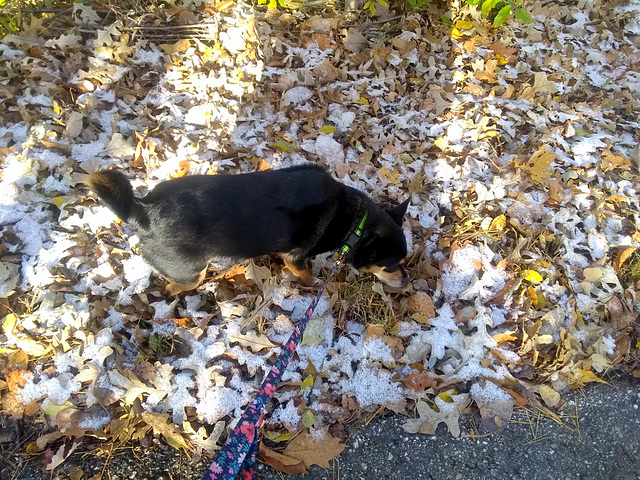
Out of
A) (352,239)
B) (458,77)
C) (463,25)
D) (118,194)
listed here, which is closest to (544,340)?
(352,239)

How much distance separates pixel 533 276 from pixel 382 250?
4.25ft

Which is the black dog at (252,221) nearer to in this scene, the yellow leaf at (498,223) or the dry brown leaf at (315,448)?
the yellow leaf at (498,223)

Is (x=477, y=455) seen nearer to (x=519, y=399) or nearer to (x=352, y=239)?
(x=519, y=399)

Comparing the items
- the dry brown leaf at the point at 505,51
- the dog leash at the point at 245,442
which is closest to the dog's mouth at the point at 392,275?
the dog leash at the point at 245,442

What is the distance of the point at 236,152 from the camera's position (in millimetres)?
3828

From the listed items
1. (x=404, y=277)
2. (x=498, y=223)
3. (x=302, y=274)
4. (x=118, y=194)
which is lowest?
(x=302, y=274)

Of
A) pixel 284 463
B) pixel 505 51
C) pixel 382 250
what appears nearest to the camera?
pixel 284 463

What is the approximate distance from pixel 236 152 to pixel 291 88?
107cm

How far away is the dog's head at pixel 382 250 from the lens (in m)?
3.23

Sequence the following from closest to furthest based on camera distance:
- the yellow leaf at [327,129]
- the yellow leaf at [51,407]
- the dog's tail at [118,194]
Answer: the dog's tail at [118,194], the yellow leaf at [51,407], the yellow leaf at [327,129]

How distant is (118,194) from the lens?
251cm

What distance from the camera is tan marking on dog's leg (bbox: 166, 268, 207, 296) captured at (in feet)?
10.1

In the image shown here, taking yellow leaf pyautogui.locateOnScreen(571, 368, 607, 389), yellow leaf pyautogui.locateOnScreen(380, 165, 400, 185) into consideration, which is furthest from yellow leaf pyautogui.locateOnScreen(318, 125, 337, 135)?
yellow leaf pyautogui.locateOnScreen(571, 368, 607, 389)

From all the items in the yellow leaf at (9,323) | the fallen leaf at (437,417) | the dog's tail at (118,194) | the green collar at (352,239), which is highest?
the dog's tail at (118,194)
